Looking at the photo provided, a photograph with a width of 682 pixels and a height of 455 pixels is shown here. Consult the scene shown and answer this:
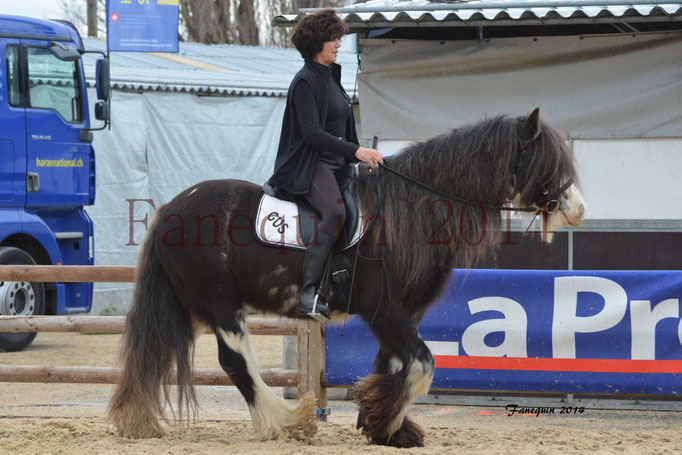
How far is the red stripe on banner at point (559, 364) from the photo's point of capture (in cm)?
683

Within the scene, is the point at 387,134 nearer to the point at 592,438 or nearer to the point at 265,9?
the point at 592,438

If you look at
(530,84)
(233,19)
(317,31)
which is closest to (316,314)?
(317,31)

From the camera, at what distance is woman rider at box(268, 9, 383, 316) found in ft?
17.7

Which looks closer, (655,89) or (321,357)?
(321,357)

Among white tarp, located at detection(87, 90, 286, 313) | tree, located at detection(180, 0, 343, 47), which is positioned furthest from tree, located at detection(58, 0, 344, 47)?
white tarp, located at detection(87, 90, 286, 313)

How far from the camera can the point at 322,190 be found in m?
5.46

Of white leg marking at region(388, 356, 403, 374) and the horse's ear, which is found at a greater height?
the horse's ear

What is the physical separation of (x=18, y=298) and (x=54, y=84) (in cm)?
276

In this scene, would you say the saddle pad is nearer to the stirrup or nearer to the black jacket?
the black jacket

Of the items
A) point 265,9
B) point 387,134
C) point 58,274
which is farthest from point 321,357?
point 265,9

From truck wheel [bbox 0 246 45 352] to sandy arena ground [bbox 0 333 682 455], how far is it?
1939mm

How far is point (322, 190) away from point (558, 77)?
4116mm

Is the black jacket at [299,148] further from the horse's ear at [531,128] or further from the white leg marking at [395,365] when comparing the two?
the white leg marking at [395,365]

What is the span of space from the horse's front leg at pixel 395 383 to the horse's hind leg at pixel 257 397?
0.44 meters
